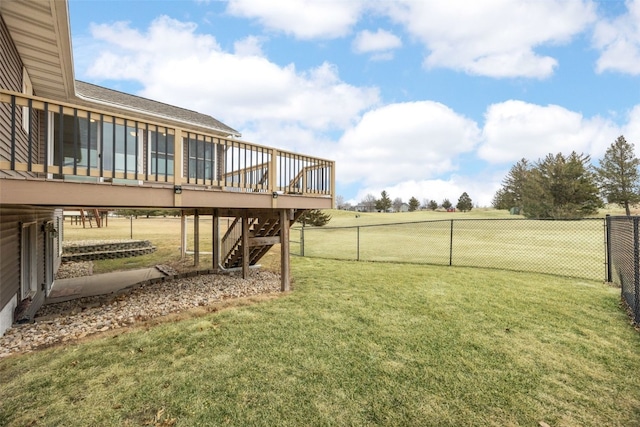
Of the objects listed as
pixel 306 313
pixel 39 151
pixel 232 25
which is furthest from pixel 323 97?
pixel 306 313

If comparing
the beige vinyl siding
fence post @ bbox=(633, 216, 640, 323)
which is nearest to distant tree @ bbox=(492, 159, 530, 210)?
fence post @ bbox=(633, 216, 640, 323)

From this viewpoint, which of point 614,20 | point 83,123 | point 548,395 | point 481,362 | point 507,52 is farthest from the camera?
point 507,52

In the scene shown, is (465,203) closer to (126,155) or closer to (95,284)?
(95,284)

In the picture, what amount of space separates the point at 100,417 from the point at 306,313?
3126 mm

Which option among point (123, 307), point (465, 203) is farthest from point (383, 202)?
point (123, 307)

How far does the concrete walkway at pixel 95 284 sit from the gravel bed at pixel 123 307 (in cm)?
65

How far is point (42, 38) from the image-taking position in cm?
501

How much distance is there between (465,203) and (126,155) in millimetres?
64572

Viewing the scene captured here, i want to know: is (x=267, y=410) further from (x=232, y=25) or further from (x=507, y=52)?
(x=507, y=52)

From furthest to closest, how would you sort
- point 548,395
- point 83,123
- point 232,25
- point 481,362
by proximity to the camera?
point 232,25 → point 83,123 → point 481,362 → point 548,395

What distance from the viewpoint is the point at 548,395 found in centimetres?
290

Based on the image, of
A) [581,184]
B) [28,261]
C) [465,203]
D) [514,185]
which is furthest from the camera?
[465,203]

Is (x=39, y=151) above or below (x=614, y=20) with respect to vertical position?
below

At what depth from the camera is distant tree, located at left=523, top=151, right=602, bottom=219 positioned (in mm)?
28859
